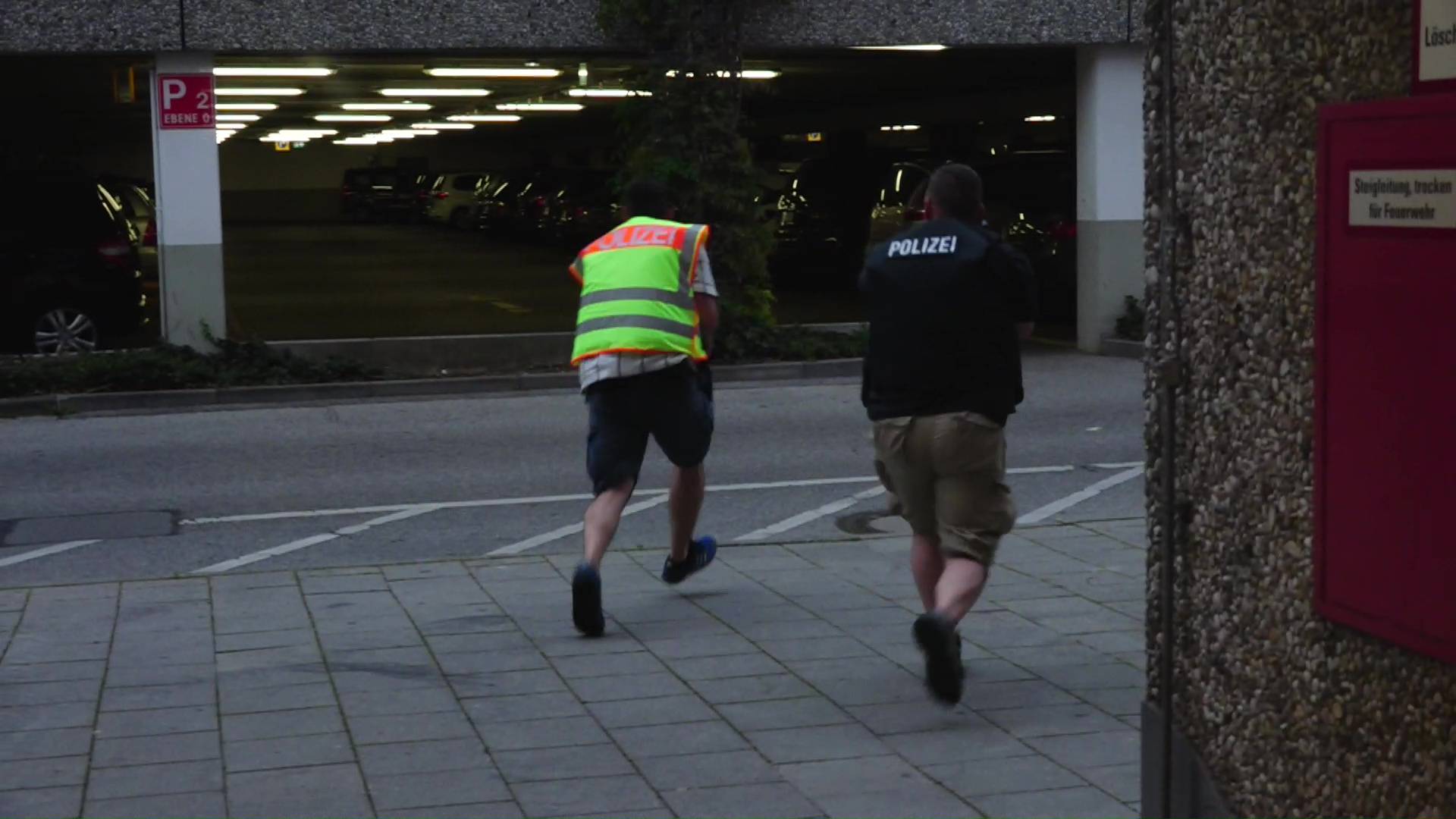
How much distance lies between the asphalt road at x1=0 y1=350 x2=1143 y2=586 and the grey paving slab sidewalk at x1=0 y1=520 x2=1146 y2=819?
38.7 inches

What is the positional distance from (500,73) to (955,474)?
723 inches

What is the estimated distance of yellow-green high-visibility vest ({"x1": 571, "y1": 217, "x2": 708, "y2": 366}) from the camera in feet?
24.4

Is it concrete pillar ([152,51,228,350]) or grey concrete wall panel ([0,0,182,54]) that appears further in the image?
concrete pillar ([152,51,228,350])

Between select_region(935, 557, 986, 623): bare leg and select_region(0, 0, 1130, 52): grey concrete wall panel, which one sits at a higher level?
select_region(0, 0, 1130, 52): grey concrete wall panel

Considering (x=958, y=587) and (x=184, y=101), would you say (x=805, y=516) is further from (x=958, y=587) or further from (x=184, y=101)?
(x=184, y=101)

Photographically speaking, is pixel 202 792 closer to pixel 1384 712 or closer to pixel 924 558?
pixel 924 558

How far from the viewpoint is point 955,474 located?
618 cm

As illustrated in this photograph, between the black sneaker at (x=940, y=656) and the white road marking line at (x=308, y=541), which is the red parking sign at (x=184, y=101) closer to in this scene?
the white road marking line at (x=308, y=541)

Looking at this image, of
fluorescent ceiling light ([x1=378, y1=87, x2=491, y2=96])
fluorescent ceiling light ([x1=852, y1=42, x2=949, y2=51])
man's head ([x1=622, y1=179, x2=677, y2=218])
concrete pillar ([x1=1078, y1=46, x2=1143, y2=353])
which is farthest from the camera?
fluorescent ceiling light ([x1=378, y1=87, x2=491, y2=96])

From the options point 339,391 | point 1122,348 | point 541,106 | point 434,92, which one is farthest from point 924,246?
point 541,106

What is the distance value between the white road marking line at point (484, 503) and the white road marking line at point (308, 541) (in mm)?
129

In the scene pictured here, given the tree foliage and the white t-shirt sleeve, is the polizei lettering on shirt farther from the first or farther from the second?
the tree foliage

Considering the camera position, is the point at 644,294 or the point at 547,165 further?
the point at 547,165

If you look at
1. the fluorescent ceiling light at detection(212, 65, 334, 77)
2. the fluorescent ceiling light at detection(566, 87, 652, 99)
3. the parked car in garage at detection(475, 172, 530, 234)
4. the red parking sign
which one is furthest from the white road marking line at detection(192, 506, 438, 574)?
the parked car in garage at detection(475, 172, 530, 234)
